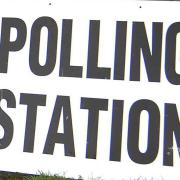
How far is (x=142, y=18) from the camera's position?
10.8 ft

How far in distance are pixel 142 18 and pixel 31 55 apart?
82 cm

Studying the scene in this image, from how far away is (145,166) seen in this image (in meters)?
3.21

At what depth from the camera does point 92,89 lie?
130 inches

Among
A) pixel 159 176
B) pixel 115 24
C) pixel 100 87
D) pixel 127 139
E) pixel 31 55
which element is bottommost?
pixel 159 176

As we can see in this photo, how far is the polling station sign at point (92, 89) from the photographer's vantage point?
3219 mm

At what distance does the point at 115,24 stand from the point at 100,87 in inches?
17.8

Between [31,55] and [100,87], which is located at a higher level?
[31,55]

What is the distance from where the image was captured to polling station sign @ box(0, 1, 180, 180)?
3.22 meters

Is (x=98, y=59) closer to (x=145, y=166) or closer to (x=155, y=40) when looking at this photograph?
(x=155, y=40)

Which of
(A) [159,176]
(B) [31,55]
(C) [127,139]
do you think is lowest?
(A) [159,176]

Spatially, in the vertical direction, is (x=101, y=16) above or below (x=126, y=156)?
above

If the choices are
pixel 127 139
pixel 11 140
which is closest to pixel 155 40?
pixel 127 139

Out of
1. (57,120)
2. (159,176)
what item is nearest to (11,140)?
(57,120)

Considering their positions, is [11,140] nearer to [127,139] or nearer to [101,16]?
[127,139]
